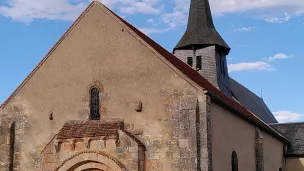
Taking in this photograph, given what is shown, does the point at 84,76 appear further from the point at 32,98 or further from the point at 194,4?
the point at 194,4

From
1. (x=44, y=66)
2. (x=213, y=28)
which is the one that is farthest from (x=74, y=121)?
(x=213, y=28)

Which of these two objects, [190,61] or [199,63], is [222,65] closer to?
[199,63]

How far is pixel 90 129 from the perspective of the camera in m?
18.0

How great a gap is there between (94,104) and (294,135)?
15748 mm

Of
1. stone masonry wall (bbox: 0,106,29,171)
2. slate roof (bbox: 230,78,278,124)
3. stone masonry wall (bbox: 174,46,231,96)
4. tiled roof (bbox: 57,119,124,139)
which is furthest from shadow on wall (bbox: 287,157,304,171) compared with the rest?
A: stone masonry wall (bbox: 0,106,29,171)

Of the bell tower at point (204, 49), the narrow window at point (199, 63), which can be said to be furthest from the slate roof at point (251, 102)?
the narrow window at point (199, 63)

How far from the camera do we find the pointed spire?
29.0 metres

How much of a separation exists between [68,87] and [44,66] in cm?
134

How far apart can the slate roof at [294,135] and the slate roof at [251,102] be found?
3.24 metres

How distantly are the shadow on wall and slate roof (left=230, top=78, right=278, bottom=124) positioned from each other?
572 cm

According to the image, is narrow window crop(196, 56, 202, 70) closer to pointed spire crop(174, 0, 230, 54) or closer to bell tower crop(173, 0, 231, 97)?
bell tower crop(173, 0, 231, 97)

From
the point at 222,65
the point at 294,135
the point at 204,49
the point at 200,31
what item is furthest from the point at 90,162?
the point at 294,135

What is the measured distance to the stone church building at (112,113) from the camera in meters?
17.0

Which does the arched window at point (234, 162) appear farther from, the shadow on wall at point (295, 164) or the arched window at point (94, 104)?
the shadow on wall at point (295, 164)
